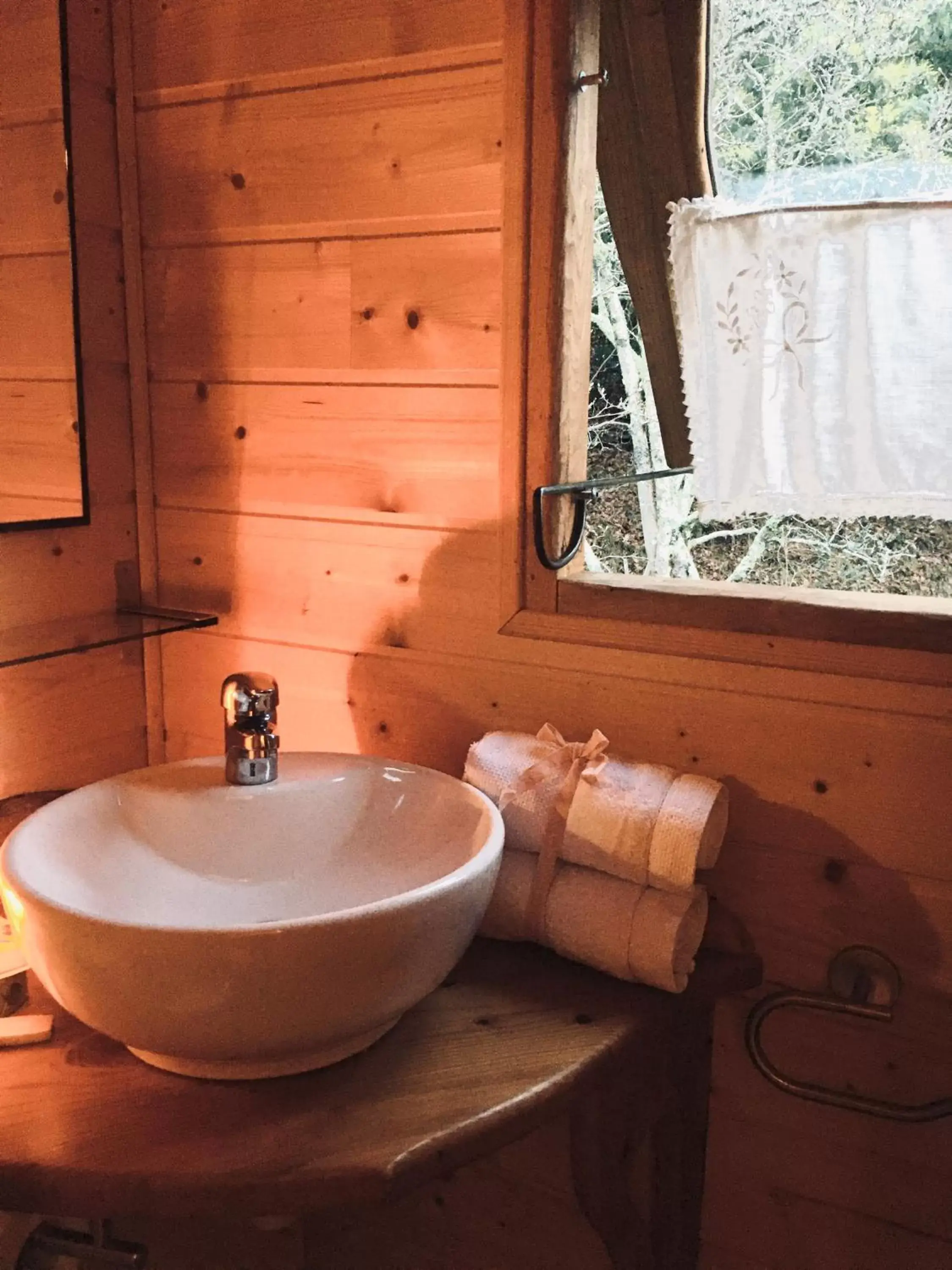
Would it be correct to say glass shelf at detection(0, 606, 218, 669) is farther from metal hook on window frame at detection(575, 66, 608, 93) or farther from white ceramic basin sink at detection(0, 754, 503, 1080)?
metal hook on window frame at detection(575, 66, 608, 93)

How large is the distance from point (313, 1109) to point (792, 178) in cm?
100

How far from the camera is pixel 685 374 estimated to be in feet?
4.10

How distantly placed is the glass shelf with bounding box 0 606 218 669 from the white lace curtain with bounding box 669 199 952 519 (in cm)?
68

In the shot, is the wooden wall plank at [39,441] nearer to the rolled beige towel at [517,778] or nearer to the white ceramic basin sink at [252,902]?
the white ceramic basin sink at [252,902]

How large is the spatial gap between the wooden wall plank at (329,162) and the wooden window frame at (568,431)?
0.05m

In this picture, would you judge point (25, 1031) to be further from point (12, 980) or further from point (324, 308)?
point (324, 308)

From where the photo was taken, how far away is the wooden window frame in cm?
111

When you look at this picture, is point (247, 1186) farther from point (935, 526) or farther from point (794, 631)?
point (935, 526)

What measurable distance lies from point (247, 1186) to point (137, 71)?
4.23ft

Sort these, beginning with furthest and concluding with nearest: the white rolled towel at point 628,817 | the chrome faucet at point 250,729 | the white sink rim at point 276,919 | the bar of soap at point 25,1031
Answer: the chrome faucet at point 250,729 → the white rolled towel at point 628,817 → the bar of soap at point 25,1031 → the white sink rim at point 276,919

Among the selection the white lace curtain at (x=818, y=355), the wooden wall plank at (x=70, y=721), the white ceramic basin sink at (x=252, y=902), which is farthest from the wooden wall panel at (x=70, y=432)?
the white lace curtain at (x=818, y=355)

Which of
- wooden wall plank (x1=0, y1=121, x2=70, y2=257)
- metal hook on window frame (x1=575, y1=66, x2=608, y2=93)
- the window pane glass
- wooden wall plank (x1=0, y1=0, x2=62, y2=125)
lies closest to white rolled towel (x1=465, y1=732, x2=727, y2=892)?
metal hook on window frame (x1=575, y1=66, x2=608, y2=93)

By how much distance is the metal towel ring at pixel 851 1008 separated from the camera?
1060mm

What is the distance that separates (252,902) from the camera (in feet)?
3.66
